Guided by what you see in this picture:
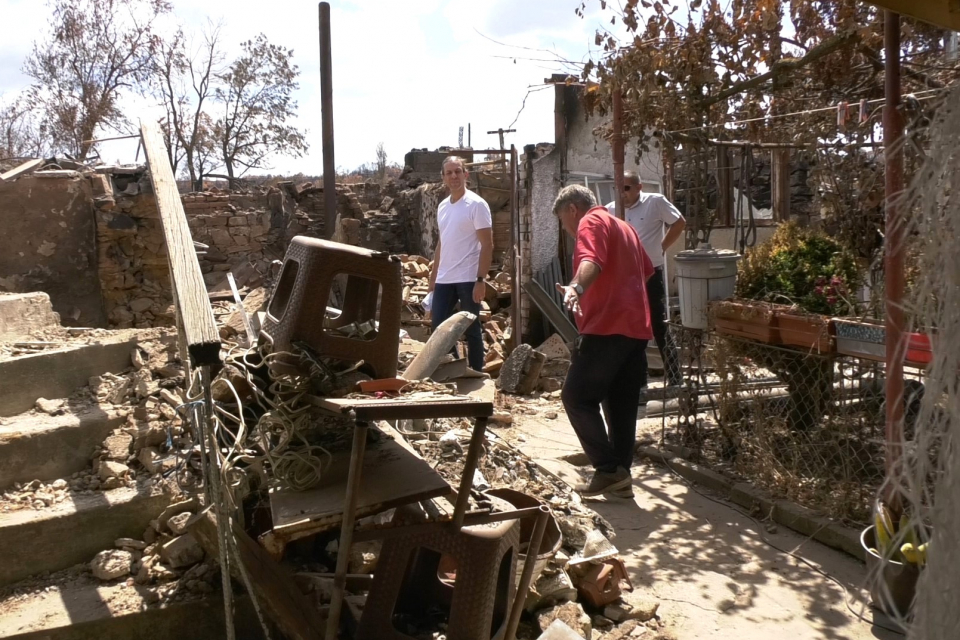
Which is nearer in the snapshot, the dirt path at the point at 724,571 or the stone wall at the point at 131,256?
the dirt path at the point at 724,571

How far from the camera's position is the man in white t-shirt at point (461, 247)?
20.7ft

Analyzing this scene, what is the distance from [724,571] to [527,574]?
1.45 m

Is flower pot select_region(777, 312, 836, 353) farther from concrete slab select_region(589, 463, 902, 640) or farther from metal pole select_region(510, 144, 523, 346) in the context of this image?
metal pole select_region(510, 144, 523, 346)

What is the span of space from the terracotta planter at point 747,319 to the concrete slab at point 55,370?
11.0ft

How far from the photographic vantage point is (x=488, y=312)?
10.3 m

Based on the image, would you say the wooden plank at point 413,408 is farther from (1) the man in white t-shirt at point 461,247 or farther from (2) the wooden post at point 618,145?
(1) the man in white t-shirt at point 461,247

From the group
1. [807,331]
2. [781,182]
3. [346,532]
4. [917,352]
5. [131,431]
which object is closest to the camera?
[346,532]

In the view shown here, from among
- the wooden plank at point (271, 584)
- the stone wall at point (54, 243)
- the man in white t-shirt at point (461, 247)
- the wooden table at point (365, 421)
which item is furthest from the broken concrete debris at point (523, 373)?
the wooden table at point (365, 421)

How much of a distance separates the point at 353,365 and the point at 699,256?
276cm

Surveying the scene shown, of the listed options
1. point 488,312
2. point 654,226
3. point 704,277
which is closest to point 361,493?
point 704,277

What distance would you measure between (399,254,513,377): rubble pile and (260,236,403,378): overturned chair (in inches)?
192

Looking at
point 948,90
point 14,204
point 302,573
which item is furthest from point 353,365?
point 14,204

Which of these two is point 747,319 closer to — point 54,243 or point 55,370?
point 55,370

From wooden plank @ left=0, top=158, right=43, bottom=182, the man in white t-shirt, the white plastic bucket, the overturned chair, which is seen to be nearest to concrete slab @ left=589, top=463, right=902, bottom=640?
the white plastic bucket
